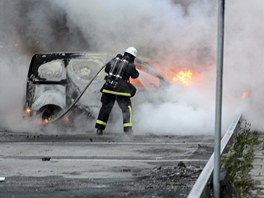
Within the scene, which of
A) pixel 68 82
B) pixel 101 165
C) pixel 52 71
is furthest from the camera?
pixel 52 71

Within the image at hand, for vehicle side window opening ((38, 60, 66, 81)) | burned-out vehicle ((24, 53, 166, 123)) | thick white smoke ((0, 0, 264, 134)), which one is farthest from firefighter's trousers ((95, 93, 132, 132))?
vehicle side window opening ((38, 60, 66, 81))

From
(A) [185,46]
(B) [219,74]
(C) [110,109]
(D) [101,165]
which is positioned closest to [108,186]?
(D) [101,165]

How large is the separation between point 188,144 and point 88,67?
11.6 ft

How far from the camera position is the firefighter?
13.2 meters

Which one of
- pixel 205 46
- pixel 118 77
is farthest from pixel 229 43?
pixel 118 77

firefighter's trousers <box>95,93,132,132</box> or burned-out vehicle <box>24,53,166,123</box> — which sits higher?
burned-out vehicle <box>24,53,166,123</box>

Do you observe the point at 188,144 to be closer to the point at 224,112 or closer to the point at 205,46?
the point at 224,112

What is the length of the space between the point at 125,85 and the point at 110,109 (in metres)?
0.51

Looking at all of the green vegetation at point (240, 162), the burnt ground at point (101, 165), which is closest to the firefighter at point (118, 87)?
the burnt ground at point (101, 165)

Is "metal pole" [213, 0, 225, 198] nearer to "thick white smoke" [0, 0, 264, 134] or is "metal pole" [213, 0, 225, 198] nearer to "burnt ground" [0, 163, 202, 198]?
"burnt ground" [0, 163, 202, 198]

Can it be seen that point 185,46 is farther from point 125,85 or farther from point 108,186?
point 108,186

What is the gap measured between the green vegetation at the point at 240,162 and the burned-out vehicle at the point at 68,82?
3.77 m

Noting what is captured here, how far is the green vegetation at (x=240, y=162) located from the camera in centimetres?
729

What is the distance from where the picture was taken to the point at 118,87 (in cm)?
1316
